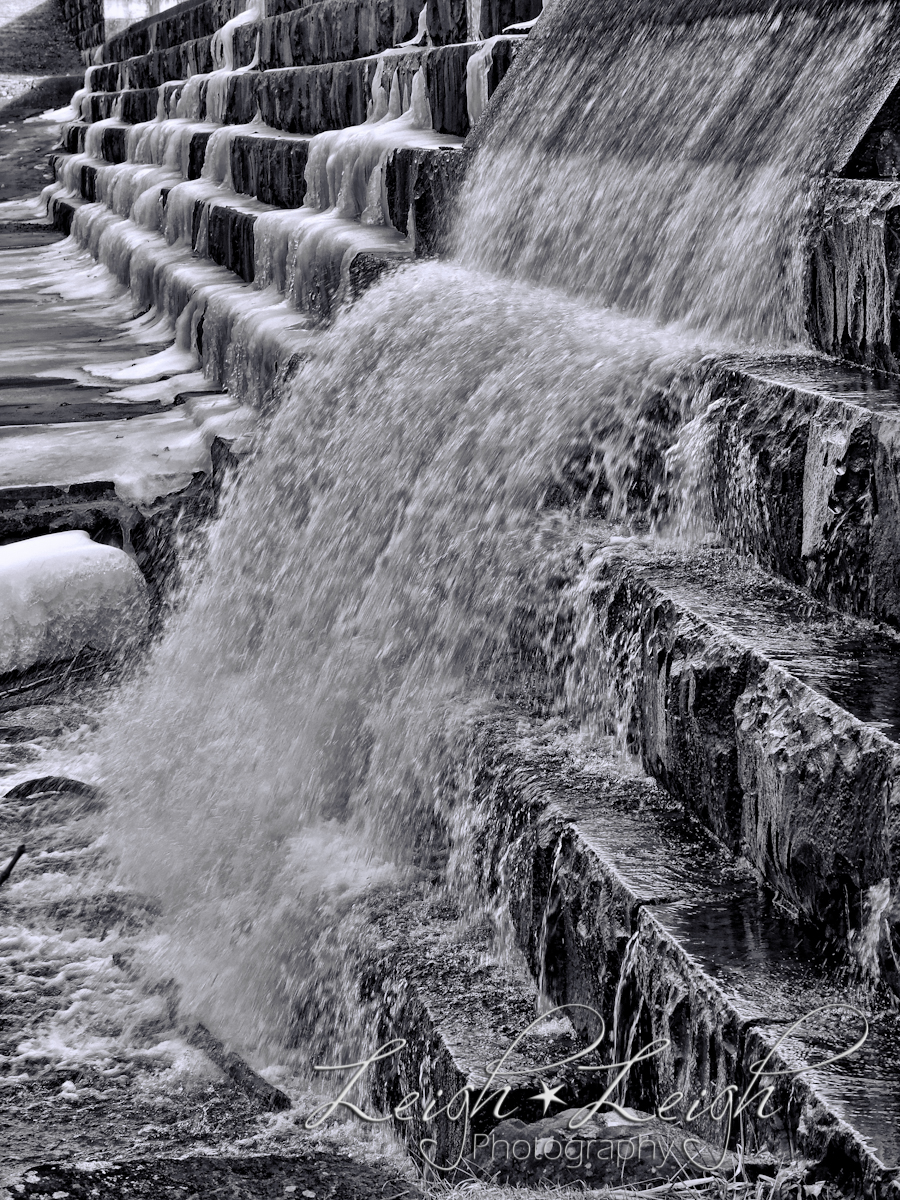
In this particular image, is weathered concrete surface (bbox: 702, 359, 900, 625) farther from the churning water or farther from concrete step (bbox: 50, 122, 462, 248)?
concrete step (bbox: 50, 122, 462, 248)

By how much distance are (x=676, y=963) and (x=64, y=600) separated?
9.86ft

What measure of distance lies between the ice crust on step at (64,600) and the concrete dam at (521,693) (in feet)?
0.05

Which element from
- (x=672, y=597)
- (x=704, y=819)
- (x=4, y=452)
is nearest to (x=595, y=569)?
(x=672, y=597)

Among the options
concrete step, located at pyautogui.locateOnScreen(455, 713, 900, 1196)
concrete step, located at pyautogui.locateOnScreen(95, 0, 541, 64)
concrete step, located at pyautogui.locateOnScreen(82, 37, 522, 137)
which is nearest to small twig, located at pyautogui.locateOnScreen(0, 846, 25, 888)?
concrete step, located at pyautogui.locateOnScreen(455, 713, 900, 1196)

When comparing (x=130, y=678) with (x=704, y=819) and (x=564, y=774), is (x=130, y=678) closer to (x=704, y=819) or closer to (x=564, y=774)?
(x=564, y=774)

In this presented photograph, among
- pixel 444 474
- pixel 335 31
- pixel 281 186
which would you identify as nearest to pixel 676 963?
pixel 444 474

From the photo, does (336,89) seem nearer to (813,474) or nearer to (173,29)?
(813,474)

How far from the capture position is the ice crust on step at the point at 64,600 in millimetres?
4156

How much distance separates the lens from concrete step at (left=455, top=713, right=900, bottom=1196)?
1458mm

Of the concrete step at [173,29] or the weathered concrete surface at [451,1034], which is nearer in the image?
the weathered concrete surface at [451,1034]

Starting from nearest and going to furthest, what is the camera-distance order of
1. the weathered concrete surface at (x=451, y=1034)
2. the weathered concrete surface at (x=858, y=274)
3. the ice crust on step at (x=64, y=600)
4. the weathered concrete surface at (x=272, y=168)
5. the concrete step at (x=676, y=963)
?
the concrete step at (x=676, y=963) < the weathered concrete surface at (x=451, y=1034) < the weathered concrete surface at (x=858, y=274) < the ice crust on step at (x=64, y=600) < the weathered concrete surface at (x=272, y=168)

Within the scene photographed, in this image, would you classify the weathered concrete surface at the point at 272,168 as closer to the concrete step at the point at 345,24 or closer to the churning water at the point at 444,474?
the concrete step at the point at 345,24

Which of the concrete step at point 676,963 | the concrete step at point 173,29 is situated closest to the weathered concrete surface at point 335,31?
the concrete step at point 173,29

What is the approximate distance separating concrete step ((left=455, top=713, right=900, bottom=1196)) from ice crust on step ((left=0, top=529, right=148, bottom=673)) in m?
2.22
